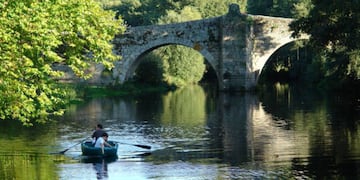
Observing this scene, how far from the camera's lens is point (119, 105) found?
38.6m

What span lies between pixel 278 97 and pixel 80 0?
3081 centimetres

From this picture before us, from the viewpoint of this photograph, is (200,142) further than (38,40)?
Yes

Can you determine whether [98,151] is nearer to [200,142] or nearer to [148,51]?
[200,142]

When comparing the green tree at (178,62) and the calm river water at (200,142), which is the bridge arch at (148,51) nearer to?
the green tree at (178,62)

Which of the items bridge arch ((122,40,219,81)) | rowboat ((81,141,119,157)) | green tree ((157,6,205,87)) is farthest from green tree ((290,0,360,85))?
green tree ((157,6,205,87))

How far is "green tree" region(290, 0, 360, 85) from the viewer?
30750mm

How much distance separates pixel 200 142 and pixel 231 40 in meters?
25.0

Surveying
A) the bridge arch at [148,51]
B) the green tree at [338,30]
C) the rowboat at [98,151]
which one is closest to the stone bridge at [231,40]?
the bridge arch at [148,51]

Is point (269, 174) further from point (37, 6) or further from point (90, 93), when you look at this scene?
point (90, 93)

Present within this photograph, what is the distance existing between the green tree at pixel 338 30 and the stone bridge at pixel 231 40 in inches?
292

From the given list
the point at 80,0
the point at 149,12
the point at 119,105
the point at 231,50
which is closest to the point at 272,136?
the point at 80,0

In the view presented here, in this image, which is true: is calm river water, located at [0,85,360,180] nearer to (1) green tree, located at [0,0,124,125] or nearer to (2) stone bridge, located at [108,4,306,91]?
(1) green tree, located at [0,0,124,125]

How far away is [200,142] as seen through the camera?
71.6ft

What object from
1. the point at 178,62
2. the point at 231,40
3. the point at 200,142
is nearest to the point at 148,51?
the point at 231,40
